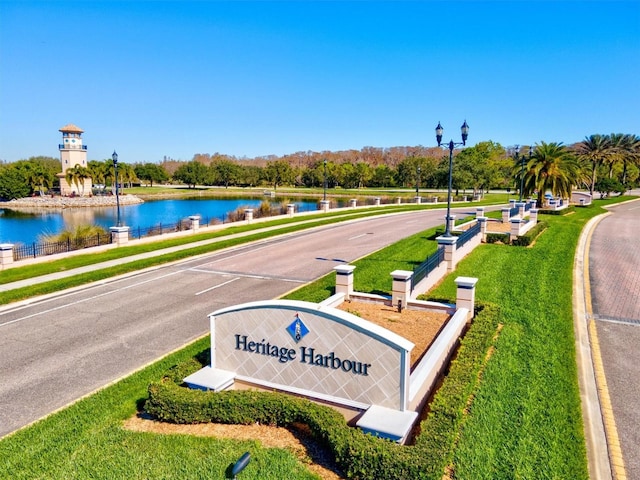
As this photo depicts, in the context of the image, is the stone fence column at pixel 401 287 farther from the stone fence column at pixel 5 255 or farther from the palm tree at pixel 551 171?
the palm tree at pixel 551 171

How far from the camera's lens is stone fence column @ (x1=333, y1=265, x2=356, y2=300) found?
13172 millimetres

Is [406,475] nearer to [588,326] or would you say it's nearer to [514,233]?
[588,326]

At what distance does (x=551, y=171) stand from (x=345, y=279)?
33951 millimetres

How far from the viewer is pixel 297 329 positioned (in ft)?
24.9

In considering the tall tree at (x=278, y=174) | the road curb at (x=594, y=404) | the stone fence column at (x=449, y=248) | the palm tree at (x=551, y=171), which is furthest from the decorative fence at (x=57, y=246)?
the tall tree at (x=278, y=174)

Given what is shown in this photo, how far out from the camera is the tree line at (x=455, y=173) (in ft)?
136

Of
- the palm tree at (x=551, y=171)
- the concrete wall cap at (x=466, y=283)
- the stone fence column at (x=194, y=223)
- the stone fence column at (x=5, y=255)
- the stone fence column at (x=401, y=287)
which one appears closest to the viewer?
the concrete wall cap at (x=466, y=283)

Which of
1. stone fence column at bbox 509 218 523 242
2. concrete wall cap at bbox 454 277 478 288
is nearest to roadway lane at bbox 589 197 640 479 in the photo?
concrete wall cap at bbox 454 277 478 288

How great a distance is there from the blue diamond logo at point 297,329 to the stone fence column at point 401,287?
17.1 ft

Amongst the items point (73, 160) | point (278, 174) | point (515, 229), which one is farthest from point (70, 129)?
point (515, 229)

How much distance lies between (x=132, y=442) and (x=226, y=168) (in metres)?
133

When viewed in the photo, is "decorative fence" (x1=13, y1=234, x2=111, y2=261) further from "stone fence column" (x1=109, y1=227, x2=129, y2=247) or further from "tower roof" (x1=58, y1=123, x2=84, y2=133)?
"tower roof" (x1=58, y1=123, x2=84, y2=133)

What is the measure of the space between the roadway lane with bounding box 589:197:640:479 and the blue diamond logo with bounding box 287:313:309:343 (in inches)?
188

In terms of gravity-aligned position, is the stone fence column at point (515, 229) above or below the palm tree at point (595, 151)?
below
